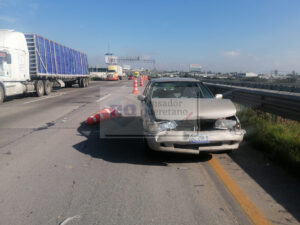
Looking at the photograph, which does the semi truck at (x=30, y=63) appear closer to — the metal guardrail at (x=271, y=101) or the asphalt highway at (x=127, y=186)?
the asphalt highway at (x=127, y=186)

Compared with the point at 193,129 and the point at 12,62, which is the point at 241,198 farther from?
the point at 12,62

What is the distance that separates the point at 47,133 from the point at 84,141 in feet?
4.61

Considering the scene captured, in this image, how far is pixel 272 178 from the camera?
13.2 ft

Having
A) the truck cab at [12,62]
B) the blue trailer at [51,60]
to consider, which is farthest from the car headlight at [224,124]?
the blue trailer at [51,60]

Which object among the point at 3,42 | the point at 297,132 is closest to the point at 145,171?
the point at 297,132

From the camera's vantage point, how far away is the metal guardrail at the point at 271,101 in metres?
5.62

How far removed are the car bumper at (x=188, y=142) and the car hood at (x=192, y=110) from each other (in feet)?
0.87

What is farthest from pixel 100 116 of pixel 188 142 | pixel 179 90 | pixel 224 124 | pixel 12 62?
pixel 12 62

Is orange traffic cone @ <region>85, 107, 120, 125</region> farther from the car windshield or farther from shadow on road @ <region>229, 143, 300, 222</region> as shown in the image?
shadow on road @ <region>229, 143, 300, 222</region>

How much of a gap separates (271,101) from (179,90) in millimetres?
2324

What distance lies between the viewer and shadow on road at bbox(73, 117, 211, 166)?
192 inches

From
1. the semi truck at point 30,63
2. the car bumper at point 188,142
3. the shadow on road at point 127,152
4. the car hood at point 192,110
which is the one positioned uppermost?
the semi truck at point 30,63

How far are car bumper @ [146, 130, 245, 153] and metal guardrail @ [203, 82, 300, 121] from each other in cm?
199

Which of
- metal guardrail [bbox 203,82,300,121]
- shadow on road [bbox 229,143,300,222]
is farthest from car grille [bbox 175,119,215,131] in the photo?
metal guardrail [bbox 203,82,300,121]
